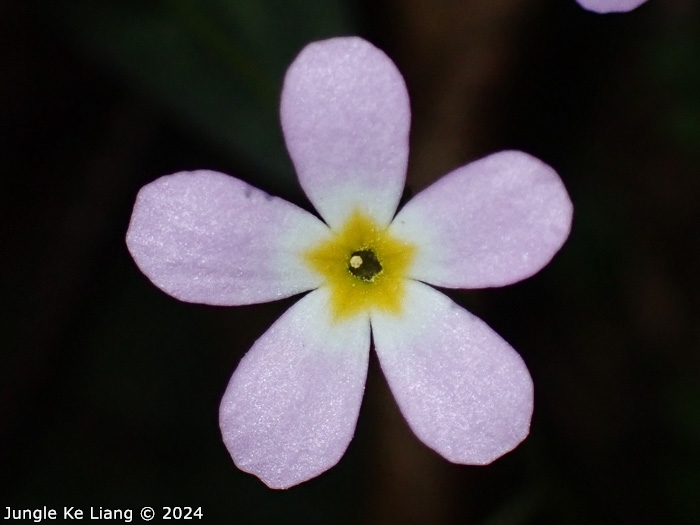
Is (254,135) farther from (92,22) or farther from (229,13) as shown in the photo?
(92,22)

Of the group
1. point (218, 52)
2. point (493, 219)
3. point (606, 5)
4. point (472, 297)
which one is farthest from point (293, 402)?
point (218, 52)

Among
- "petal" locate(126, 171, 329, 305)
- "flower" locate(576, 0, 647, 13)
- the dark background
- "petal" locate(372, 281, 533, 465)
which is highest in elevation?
the dark background

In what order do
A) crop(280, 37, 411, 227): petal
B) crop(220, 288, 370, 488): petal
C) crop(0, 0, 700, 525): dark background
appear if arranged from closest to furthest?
crop(280, 37, 411, 227): petal < crop(220, 288, 370, 488): petal < crop(0, 0, 700, 525): dark background

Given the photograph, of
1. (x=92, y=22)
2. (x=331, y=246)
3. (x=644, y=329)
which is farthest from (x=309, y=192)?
(x=644, y=329)

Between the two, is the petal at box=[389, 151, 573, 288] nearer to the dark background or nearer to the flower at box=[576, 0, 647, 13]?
Answer: the flower at box=[576, 0, 647, 13]

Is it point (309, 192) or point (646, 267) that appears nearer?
point (309, 192)

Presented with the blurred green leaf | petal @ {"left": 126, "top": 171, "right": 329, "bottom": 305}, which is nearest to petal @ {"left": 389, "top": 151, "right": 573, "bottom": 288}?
petal @ {"left": 126, "top": 171, "right": 329, "bottom": 305}

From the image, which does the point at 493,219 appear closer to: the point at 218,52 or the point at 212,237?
the point at 212,237
